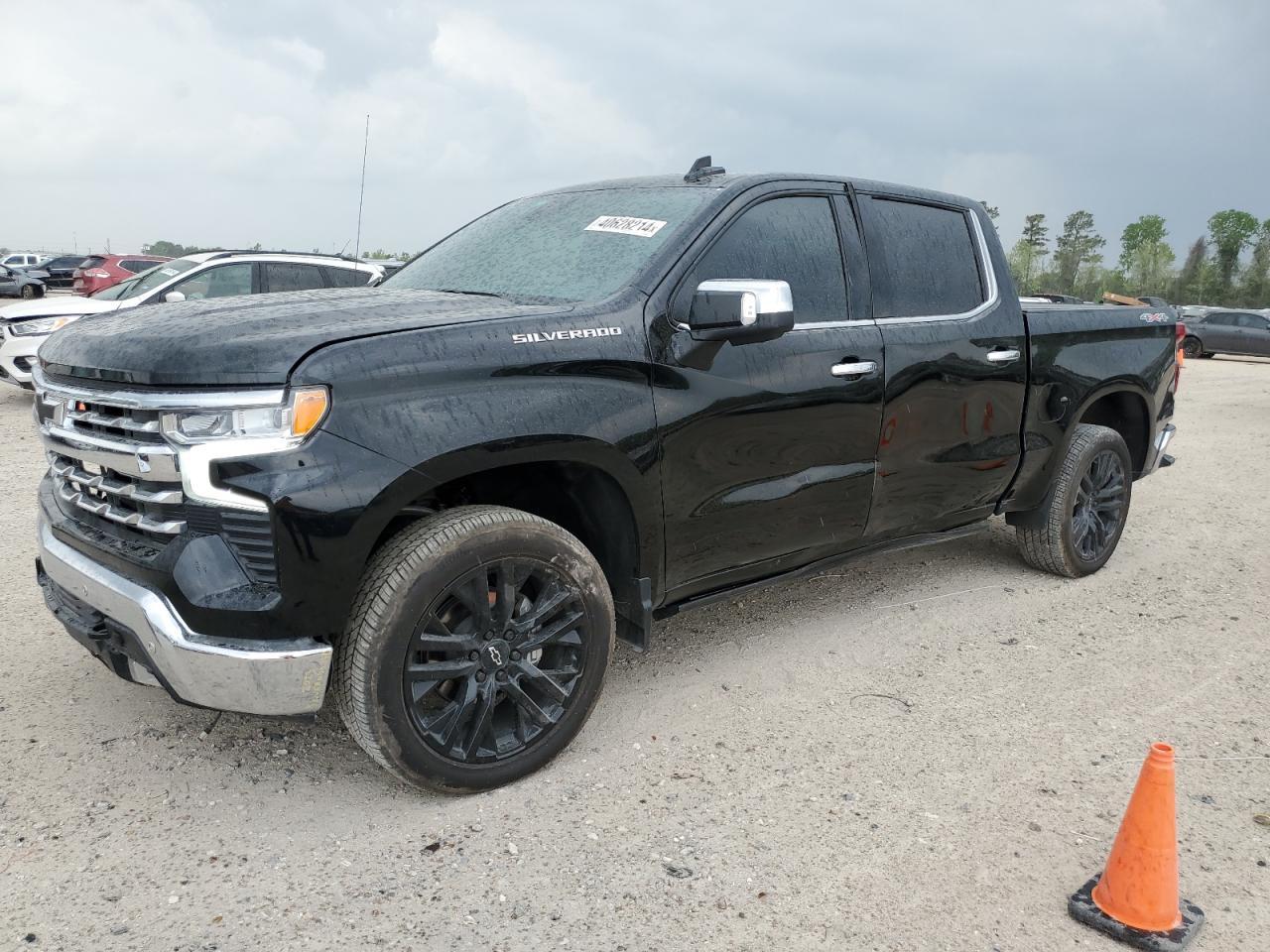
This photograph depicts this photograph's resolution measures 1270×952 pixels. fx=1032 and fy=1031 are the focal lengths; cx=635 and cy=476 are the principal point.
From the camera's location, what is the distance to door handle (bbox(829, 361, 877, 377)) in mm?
3857

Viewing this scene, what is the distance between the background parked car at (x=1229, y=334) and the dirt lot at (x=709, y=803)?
23931 millimetres

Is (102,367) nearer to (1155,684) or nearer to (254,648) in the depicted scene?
(254,648)

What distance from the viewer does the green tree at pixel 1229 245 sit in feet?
232

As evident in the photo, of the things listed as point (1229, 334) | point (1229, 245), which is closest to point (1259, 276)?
point (1229, 245)

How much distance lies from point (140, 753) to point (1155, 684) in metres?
3.77

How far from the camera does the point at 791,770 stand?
3365 mm

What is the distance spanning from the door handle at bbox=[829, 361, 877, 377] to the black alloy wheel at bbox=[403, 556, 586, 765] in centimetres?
137

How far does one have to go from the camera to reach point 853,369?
390 cm

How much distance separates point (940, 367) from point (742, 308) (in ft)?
4.70

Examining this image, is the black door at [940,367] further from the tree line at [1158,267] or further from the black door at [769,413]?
the tree line at [1158,267]

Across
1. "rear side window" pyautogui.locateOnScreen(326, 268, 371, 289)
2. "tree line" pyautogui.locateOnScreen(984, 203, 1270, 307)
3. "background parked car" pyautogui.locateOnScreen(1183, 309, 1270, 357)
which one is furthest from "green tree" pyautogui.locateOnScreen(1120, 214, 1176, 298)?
"rear side window" pyautogui.locateOnScreen(326, 268, 371, 289)

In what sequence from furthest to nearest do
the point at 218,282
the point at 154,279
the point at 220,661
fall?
the point at 154,279 < the point at 218,282 < the point at 220,661

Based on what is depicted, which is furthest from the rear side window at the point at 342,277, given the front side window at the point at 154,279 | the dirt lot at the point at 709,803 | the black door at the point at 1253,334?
the black door at the point at 1253,334

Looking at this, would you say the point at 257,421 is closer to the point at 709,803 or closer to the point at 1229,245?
the point at 709,803
